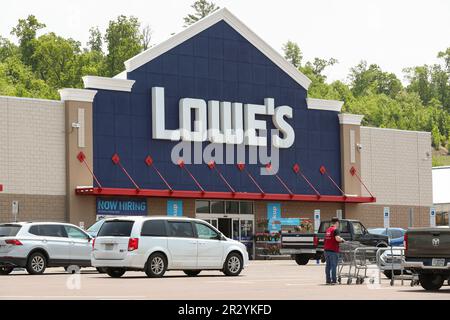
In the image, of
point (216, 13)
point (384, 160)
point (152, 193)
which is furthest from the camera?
point (384, 160)

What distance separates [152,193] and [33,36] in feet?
272

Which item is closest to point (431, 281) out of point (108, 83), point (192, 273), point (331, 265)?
point (331, 265)

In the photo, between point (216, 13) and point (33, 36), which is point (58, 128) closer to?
point (216, 13)

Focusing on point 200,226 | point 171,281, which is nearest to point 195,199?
point 200,226

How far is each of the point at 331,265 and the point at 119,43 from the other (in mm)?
96667

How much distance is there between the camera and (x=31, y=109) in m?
49.9

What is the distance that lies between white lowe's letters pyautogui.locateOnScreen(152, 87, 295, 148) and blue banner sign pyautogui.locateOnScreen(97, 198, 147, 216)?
11.5ft

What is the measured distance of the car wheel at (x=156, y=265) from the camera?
2984 cm

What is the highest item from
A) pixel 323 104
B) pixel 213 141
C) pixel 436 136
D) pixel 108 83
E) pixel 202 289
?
pixel 436 136

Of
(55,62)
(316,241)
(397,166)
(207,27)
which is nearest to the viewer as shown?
(316,241)

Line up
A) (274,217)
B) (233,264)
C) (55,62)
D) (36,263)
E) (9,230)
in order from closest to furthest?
(233,264), (36,263), (9,230), (274,217), (55,62)

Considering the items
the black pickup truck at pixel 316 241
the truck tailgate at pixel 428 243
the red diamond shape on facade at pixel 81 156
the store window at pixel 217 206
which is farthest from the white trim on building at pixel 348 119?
the truck tailgate at pixel 428 243

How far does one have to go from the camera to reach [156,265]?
3003cm

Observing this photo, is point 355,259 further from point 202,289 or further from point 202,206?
point 202,206
